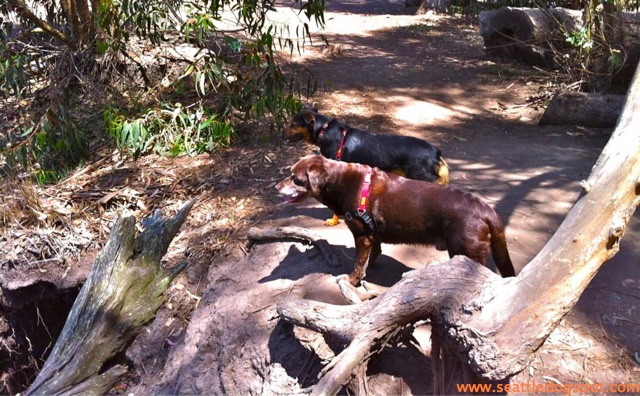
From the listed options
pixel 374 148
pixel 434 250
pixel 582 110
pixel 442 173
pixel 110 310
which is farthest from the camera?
pixel 582 110

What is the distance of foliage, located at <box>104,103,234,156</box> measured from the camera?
7.42m

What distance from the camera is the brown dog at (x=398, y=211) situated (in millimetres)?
3701

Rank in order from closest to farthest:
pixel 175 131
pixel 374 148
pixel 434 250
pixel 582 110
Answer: pixel 434 250, pixel 374 148, pixel 175 131, pixel 582 110

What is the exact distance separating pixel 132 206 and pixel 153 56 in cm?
354

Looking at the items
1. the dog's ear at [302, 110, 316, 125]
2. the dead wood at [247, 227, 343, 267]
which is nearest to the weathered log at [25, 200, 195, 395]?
the dead wood at [247, 227, 343, 267]

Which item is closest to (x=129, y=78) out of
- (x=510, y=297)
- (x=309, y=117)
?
(x=309, y=117)

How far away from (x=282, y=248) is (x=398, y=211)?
137 cm

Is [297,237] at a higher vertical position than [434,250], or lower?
higher

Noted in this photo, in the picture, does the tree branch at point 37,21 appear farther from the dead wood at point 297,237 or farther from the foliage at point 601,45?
the foliage at point 601,45

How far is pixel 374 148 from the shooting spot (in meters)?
5.40

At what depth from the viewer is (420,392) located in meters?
3.22

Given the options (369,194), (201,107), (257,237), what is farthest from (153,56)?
(369,194)

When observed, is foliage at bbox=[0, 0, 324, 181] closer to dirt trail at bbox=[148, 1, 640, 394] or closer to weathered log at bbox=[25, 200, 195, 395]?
dirt trail at bbox=[148, 1, 640, 394]

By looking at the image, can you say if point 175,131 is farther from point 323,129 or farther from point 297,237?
point 297,237
